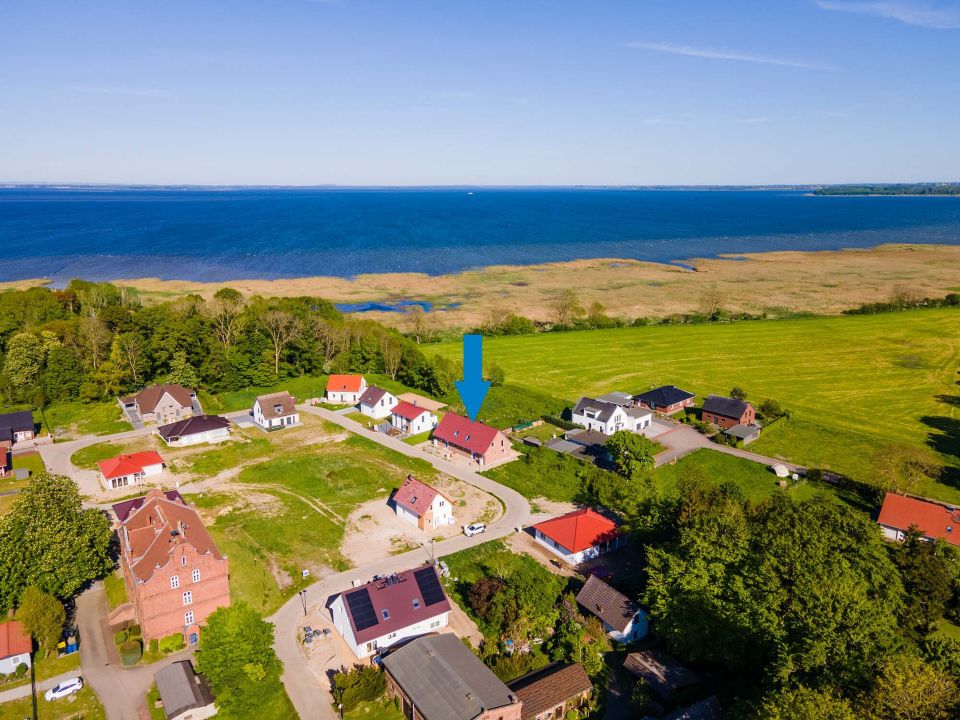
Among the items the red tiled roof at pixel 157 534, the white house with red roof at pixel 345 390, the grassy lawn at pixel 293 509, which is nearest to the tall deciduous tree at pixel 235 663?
the red tiled roof at pixel 157 534

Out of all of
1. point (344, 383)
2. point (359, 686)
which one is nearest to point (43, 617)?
point (359, 686)

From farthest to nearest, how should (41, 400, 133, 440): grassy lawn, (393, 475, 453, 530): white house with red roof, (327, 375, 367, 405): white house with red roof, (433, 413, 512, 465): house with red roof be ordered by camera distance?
1. (327, 375, 367, 405): white house with red roof
2. (41, 400, 133, 440): grassy lawn
3. (433, 413, 512, 465): house with red roof
4. (393, 475, 453, 530): white house with red roof

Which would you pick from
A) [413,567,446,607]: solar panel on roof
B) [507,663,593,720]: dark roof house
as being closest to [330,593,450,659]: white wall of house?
[413,567,446,607]: solar panel on roof

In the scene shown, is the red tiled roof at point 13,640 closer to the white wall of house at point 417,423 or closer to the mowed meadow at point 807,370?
the white wall of house at point 417,423

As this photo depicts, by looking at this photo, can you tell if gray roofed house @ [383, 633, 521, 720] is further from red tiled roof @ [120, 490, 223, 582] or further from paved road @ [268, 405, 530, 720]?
red tiled roof @ [120, 490, 223, 582]

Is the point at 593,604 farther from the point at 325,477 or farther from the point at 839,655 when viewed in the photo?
the point at 325,477

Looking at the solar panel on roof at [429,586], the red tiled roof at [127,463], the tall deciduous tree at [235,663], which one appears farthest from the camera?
the red tiled roof at [127,463]

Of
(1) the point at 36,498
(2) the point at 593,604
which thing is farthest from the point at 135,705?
(2) the point at 593,604
